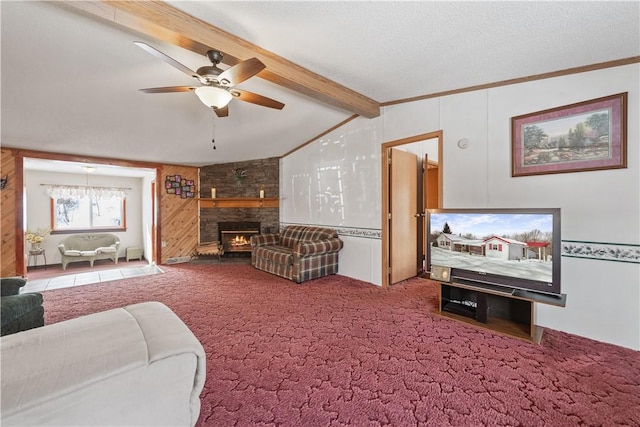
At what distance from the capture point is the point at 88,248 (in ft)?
21.0

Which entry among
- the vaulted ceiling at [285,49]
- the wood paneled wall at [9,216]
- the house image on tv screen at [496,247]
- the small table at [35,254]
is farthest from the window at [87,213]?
the house image on tv screen at [496,247]

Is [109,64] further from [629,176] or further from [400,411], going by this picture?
[629,176]

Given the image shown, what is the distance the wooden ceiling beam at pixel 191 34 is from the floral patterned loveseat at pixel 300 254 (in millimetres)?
2324

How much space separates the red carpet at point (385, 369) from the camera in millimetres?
1550

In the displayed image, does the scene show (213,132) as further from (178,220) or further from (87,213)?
(87,213)

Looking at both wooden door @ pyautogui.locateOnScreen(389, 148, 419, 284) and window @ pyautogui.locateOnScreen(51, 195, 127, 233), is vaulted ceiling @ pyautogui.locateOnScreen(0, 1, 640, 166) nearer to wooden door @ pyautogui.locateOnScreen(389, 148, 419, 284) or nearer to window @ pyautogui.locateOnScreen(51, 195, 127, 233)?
wooden door @ pyautogui.locateOnScreen(389, 148, 419, 284)

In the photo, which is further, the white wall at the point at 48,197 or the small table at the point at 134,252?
the small table at the point at 134,252

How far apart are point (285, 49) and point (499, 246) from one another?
2.66 meters

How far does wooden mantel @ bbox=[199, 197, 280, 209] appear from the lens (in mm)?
6094

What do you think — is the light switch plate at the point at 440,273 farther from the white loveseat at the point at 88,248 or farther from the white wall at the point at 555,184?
the white loveseat at the point at 88,248

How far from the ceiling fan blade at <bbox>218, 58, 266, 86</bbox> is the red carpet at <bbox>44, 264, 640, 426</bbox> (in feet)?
7.32

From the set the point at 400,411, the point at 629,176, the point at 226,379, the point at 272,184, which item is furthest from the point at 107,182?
the point at 629,176

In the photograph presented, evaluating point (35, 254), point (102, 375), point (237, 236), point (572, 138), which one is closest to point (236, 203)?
point (237, 236)

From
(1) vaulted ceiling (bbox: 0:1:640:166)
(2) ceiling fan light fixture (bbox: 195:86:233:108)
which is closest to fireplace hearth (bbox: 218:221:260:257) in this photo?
(1) vaulted ceiling (bbox: 0:1:640:166)
